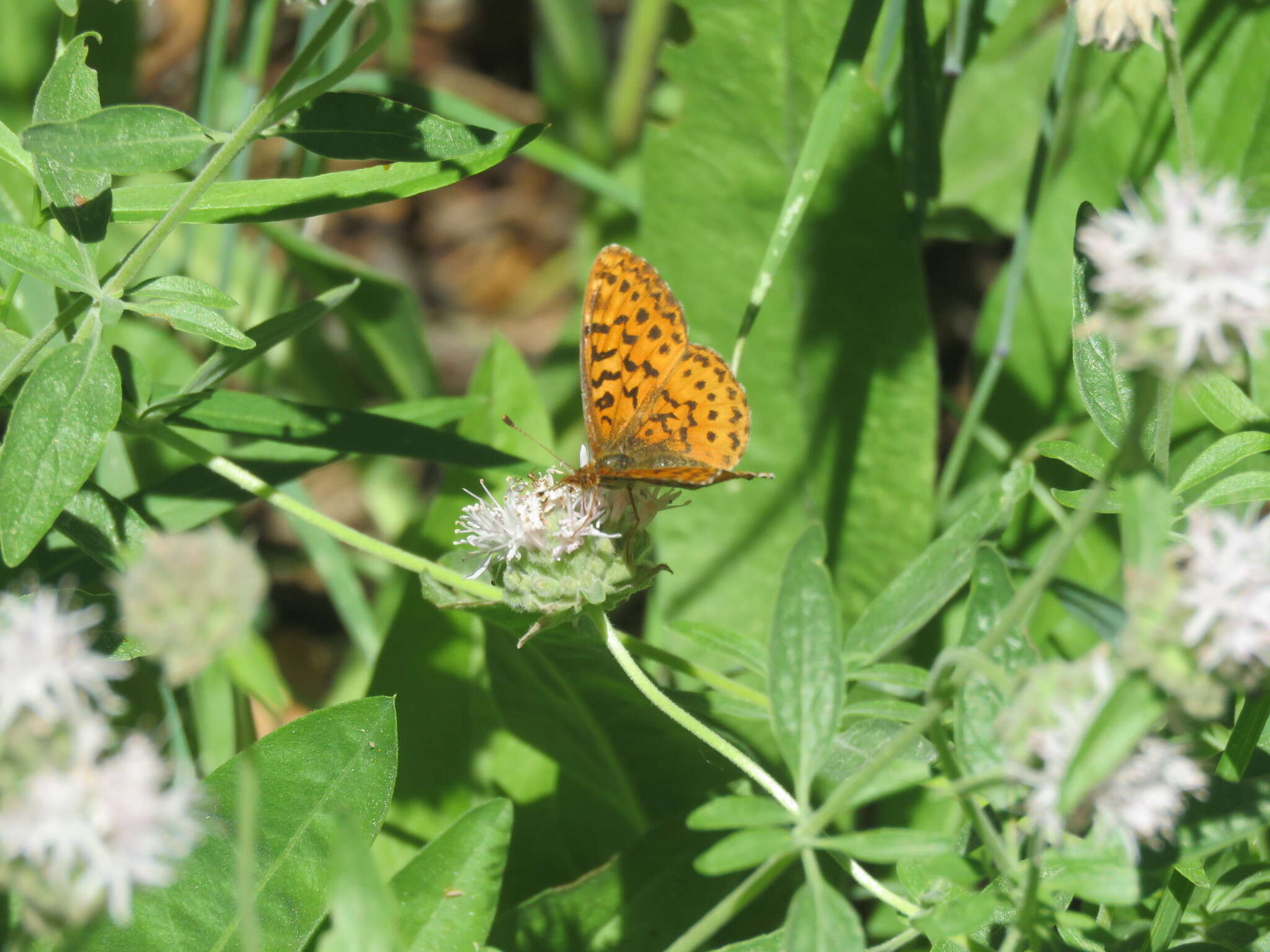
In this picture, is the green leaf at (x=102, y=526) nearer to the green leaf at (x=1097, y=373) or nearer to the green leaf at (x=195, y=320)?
the green leaf at (x=195, y=320)

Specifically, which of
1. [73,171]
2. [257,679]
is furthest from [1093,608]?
[257,679]

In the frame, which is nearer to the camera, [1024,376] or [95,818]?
[95,818]

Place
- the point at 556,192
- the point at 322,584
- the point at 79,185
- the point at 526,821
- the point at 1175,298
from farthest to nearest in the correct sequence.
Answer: the point at 556,192 < the point at 322,584 < the point at 526,821 < the point at 79,185 < the point at 1175,298

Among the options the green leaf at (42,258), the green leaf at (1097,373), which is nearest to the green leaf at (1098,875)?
the green leaf at (1097,373)

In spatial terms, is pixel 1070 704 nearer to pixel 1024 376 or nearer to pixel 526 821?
pixel 526 821

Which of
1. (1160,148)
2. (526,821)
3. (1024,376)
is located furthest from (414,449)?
(1160,148)

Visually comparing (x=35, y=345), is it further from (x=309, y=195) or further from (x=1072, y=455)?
(x=1072, y=455)
